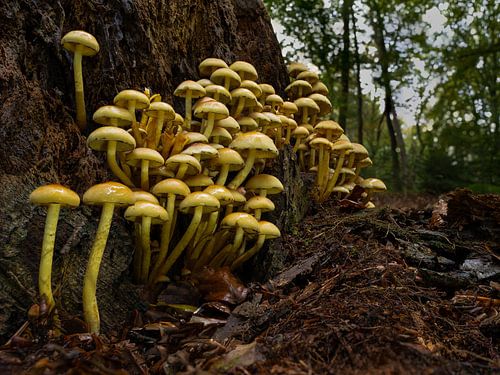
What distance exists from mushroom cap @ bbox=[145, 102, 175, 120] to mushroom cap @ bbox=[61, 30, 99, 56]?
1.97 feet

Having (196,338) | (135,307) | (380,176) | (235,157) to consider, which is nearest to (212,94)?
(235,157)

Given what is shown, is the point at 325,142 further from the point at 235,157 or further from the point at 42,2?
the point at 42,2

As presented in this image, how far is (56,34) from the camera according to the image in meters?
3.01

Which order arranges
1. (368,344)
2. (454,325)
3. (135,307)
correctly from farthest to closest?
(135,307) → (454,325) → (368,344)

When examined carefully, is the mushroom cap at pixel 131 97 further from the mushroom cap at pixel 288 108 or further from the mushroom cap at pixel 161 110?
the mushroom cap at pixel 288 108

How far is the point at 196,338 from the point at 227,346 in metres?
0.19

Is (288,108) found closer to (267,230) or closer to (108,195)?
(267,230)

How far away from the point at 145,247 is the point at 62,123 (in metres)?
1.17

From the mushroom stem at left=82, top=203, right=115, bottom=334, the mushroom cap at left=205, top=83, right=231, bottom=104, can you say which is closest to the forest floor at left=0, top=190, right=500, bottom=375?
the mushroom stem at left=82, top=203, right=115, bottom=334

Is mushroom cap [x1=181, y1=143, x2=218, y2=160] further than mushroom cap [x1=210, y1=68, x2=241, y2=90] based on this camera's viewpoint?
No

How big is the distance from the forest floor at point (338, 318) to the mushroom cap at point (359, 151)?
147 centimetres

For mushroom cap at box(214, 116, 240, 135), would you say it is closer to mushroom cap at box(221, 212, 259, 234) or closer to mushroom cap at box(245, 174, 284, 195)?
mushroom cap at box(245, 174, 284, 195)

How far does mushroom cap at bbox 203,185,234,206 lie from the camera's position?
9.33 feet

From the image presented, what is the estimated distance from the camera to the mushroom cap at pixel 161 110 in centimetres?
300
